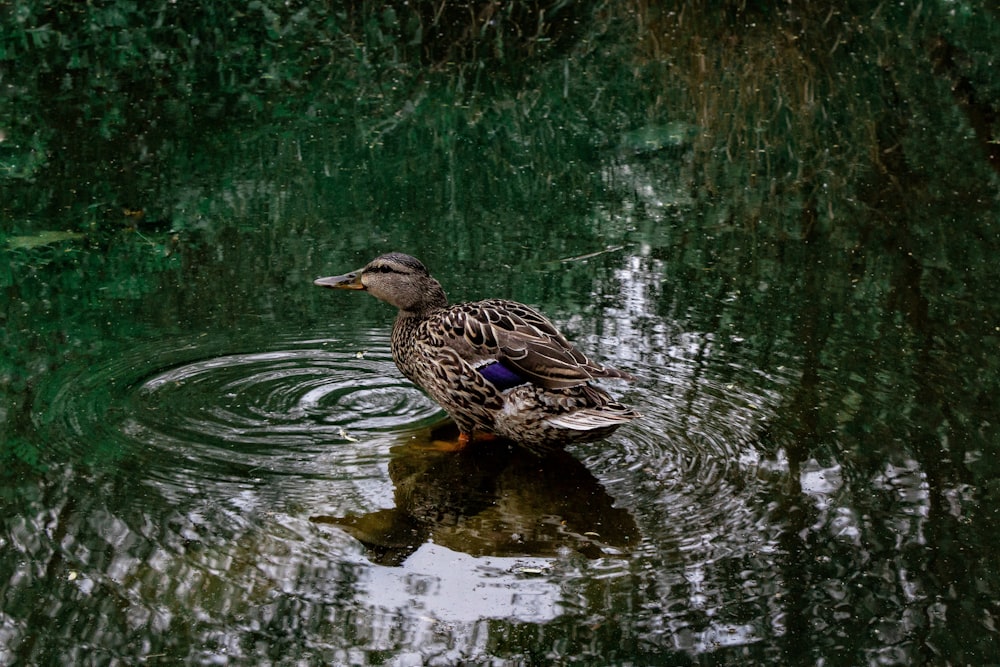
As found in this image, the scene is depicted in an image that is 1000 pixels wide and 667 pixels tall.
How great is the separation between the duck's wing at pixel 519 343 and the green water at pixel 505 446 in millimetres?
398

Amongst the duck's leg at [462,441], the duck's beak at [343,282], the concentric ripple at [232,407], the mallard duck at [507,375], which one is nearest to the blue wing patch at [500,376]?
the mallard duck at [507,375]

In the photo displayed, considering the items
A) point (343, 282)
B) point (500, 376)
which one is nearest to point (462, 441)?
point (500, 376)

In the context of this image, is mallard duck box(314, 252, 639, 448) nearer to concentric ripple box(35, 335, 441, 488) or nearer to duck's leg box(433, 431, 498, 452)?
duck's leg box(433, 431, 498, 452)

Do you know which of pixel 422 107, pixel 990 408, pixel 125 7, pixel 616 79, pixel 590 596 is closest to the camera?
pixel 590 596

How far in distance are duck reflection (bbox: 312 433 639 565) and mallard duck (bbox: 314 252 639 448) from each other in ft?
0.53

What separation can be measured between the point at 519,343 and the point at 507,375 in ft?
0.51

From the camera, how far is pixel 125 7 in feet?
41.2

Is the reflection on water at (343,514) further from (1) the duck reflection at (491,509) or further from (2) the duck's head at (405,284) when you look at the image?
(2) the duck's head at (405,284)

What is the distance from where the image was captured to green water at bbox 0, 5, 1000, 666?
4270mm

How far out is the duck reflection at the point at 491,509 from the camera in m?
4.75

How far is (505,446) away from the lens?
5.82m

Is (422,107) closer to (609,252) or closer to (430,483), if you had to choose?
(609,252)

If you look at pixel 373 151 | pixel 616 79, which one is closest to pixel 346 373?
pixel 373 151

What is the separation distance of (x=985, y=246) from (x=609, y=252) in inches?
92.0
